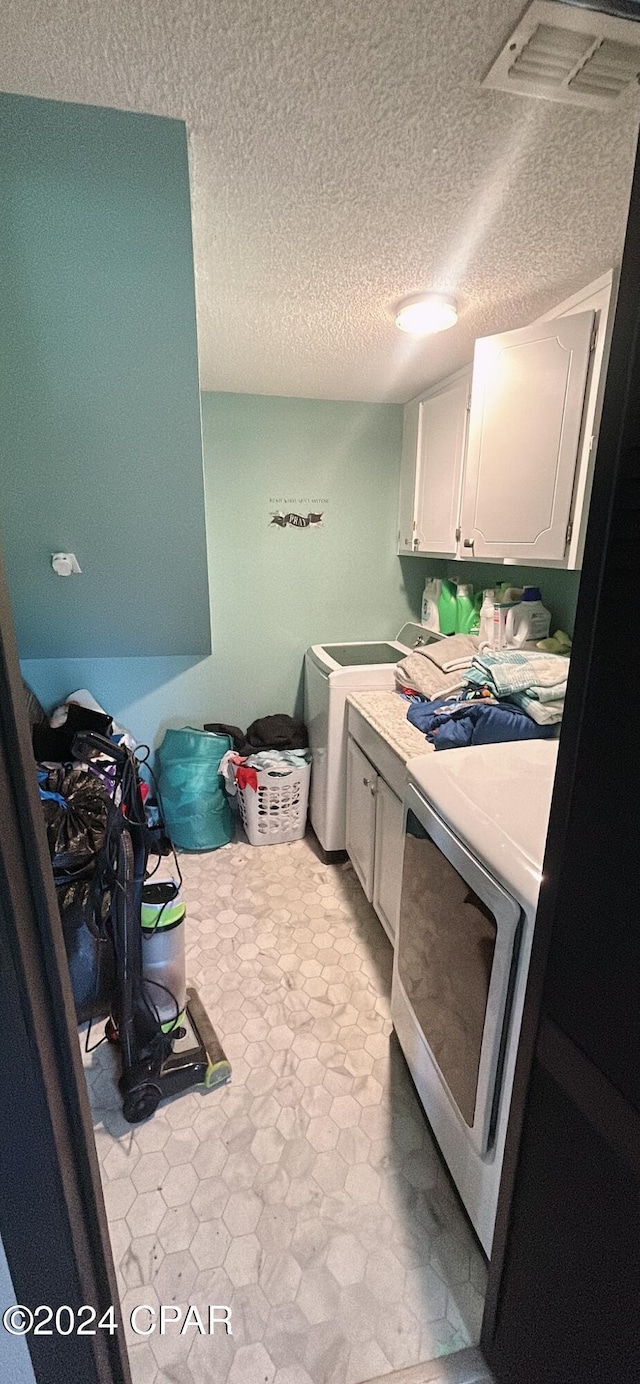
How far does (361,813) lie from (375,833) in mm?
200

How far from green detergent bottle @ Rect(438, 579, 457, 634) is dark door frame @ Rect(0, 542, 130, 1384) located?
2.33 m

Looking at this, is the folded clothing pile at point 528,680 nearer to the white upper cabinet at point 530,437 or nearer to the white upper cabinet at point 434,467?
the white upper cabinet at point 530,437

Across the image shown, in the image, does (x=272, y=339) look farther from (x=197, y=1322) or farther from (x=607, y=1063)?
(x=197, y=1322)

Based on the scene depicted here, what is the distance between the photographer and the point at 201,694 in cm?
295

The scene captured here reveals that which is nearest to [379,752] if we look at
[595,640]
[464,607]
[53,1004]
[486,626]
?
[486,626]

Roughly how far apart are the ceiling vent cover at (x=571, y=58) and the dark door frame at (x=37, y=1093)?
109 centimetres

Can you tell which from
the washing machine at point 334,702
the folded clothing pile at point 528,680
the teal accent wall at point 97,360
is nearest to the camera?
the teal accent wall at point 97,360

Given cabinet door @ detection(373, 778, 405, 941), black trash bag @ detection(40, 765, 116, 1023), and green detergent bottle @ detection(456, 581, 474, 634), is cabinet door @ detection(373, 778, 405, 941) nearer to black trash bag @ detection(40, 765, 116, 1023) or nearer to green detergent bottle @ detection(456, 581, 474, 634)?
black trash bag @ detection(40, 765, 116, 1023)

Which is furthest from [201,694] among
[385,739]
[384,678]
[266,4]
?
[266,4]

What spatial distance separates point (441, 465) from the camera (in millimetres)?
2365

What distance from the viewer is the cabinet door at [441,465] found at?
220cm

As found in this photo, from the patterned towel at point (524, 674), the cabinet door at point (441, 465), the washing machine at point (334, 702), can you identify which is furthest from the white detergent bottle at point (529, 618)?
the washing machine at point (334, 702)

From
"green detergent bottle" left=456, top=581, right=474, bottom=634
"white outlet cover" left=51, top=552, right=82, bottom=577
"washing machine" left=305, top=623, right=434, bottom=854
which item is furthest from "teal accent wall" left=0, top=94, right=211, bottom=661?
"green detergent bottle" left=456, top=581, right=474, bottom=634

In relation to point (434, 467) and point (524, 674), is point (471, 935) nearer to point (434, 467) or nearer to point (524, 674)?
point (524, 674)
